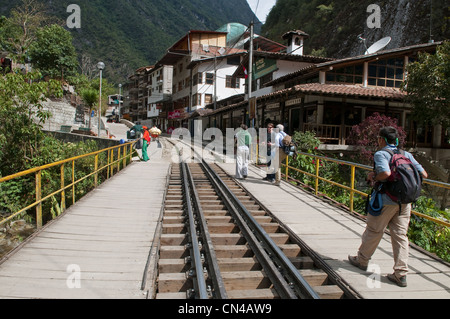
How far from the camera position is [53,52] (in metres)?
39.2

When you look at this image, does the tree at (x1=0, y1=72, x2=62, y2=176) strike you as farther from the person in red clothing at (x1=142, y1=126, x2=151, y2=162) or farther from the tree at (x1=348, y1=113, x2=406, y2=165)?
the tree at (x1=348, y1=113, x2=406, y2=165)

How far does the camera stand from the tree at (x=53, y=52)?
3875 cm

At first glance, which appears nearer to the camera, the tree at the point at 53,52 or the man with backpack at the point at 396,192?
the man with backpack at the point at 396,192

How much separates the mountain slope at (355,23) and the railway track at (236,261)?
2988 centimetres

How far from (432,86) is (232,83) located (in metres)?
31.0

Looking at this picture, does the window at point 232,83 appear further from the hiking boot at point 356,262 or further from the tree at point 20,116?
the hiking boot at point 356,262

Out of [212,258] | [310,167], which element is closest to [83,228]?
[212,258]

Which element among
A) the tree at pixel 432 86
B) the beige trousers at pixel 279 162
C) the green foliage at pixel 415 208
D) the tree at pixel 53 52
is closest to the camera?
the green foliage at pixel 415 208

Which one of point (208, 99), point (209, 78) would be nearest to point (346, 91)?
point (208, 99)

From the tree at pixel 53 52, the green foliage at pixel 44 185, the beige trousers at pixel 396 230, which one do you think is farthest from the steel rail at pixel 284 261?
the tree at pixel 53 52

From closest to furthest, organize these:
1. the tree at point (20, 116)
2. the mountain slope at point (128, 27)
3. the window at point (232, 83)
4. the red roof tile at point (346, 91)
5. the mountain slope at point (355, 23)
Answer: the tree at point (20, 116) → the red roof tile at point (346, 91) → the mountain slope at point (355, 23) → the window at point (232, 83) → the mountain slope at point (128, 27)

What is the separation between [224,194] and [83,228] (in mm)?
3928

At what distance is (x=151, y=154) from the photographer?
1955cm

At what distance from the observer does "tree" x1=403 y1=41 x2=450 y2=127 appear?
1541 centimetres
